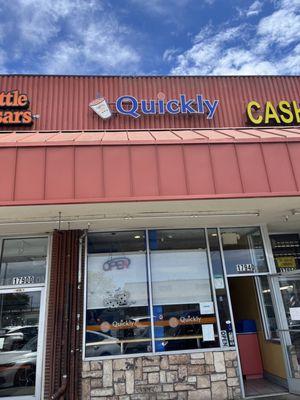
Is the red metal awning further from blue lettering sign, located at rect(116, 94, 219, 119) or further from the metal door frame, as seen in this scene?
blue lettering sign, located at rect(116, 94, 219, 119)

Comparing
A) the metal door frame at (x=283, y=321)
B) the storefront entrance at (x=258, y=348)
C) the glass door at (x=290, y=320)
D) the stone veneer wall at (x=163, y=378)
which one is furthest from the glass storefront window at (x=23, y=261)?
the glass door at (x=290, y=320)

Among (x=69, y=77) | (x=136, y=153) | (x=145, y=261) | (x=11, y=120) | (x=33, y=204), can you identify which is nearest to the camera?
(x=33, y=204)

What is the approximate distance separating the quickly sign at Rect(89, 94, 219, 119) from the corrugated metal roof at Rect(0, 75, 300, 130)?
0.15m

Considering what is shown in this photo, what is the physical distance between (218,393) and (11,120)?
8.67 m

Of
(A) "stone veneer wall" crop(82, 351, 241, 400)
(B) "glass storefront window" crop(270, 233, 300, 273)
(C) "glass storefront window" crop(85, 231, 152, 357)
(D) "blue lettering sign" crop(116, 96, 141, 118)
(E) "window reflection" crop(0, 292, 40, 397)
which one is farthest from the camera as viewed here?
(D) "blue lettering sign" crop(116, 96, 141, 118)

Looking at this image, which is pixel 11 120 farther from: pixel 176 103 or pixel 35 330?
pixel 35 330

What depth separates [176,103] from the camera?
10.4 meters

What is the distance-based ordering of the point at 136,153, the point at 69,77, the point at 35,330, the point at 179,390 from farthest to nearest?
the point at 69,77 < the point at 35,330 < the point at 179,390 < the point at 136,153

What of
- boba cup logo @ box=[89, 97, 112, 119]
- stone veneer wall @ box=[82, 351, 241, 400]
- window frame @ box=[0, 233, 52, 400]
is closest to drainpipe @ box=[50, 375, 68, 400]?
stone veneer wall @ box=[82, 351, 241, 400]

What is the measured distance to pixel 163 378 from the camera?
720 cm

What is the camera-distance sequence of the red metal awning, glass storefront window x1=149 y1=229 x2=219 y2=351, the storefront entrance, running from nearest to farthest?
the red metal awning, glass storefront window x1=149 y1=229 x2=219 y2=351, the storefront entrance

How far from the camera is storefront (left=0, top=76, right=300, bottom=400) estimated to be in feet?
19.9

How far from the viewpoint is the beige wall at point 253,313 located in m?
8.02

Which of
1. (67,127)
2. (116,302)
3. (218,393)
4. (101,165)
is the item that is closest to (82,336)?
(116,302)
